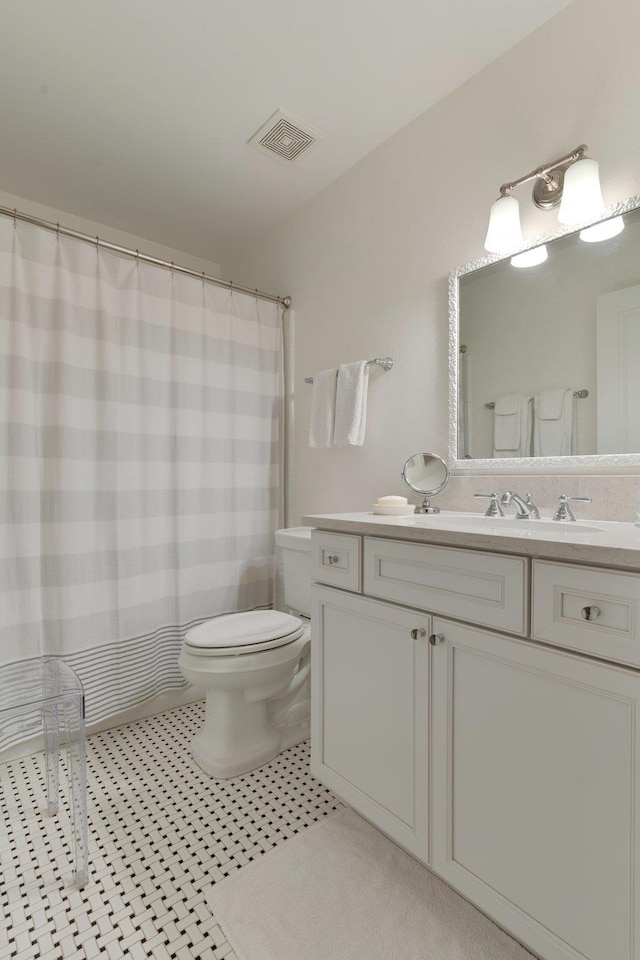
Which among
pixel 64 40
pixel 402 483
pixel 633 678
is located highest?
pixel 64 40

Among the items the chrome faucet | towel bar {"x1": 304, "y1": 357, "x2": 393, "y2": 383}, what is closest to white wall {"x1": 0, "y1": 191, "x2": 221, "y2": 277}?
towel bar {"x1": 304, "y1": 357, "x2": 393, "y2": 383}

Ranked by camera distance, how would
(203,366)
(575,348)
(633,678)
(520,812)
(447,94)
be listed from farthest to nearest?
(203,366) < (447,94) < (575,348) < (520,812) < (633,678)

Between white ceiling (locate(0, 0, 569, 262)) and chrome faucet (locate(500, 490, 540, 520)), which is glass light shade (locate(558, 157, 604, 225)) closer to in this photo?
white ceiling (locate(0, 0, 569, 262))

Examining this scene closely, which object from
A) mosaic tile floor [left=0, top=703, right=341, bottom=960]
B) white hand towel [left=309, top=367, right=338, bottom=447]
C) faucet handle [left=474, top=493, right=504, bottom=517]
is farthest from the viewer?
white hand towel [left=309, top=367, right=338, bottom=447]

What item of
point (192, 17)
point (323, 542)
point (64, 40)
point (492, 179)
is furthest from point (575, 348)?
point (64, 40)

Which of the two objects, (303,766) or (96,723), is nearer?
(303,766)

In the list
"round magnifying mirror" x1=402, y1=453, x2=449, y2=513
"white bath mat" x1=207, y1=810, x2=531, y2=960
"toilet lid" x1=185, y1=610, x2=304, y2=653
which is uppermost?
"round magnifying mirror" x1=402, y1=453, x2=449, y2=513

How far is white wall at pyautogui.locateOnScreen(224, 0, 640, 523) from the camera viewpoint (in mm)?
1298

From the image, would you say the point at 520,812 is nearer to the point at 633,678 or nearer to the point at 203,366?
the point at 633,678

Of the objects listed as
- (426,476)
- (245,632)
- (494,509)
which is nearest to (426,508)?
(426,476)

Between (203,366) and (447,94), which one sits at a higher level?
(447,94)

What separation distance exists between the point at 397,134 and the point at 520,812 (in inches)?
85.7

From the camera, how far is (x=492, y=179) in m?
1.54

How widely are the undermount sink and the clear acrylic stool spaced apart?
3.42 ft
